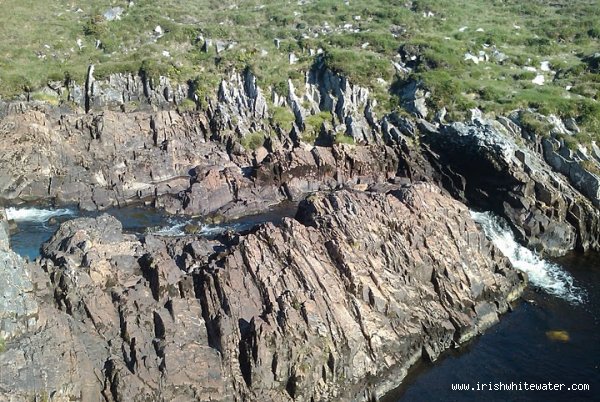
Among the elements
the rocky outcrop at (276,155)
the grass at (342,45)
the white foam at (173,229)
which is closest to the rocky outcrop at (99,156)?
the rocky outcrop at (276,155)

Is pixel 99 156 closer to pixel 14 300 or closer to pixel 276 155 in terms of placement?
pixel 276 155

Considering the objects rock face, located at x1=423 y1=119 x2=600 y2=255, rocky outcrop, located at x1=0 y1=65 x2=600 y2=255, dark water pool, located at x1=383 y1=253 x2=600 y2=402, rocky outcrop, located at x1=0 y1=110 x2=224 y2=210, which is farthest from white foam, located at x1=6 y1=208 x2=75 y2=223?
rock face, located at x1=423 y1=119 x2=600 y2=255

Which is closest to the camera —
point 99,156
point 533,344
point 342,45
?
point 533,344

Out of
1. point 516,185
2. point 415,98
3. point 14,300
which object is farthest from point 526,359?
point 415,98

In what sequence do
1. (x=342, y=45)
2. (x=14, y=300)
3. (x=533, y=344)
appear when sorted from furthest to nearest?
(x=342, y=45), (x=533, y=344), (x=14, y=300)

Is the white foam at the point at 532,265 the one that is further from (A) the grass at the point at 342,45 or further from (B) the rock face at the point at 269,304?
(A) the grass at the point at 342,45

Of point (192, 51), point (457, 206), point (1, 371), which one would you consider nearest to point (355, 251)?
point (457, 206)
